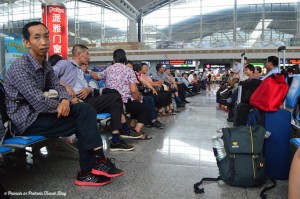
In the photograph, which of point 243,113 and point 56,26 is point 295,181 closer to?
point 243,113

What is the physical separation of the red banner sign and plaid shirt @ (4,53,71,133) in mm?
8123

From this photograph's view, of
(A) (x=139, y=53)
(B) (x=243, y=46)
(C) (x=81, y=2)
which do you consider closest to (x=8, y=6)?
(C) (x=81, y=2)

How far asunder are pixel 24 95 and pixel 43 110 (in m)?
0.18

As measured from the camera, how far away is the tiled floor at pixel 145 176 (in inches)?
92.7

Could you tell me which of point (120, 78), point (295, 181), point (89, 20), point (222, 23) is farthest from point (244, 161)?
point (89, 20)

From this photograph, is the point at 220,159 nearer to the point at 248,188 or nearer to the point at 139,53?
the point at 248,188

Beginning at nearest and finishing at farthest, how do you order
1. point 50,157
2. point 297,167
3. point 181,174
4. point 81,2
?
point 297,167, point 181,174, point 50,157, point 81,2

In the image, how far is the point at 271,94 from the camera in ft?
9.00

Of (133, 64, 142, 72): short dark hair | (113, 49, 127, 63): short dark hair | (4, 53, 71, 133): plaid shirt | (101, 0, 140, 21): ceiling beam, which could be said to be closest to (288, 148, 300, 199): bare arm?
(4, 53, 71, 133): plaid shirt

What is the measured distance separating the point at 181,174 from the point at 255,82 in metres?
2.06

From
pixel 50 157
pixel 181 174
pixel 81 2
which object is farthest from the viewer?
pixel 81 2

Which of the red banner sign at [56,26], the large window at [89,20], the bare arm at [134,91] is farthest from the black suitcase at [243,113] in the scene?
the large window at [89,20]

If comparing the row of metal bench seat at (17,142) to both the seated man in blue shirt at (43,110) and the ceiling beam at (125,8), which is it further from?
the ceiling beam at (125,8)

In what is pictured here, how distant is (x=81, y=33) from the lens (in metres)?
34.5
